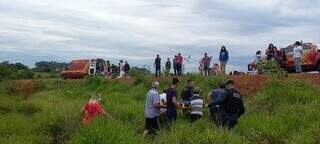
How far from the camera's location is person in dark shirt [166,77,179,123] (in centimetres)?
1631

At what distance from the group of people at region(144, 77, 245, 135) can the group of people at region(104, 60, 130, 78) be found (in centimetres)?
2185

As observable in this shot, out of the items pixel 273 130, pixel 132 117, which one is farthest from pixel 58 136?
pixel 273 130

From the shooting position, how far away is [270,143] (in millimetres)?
14547

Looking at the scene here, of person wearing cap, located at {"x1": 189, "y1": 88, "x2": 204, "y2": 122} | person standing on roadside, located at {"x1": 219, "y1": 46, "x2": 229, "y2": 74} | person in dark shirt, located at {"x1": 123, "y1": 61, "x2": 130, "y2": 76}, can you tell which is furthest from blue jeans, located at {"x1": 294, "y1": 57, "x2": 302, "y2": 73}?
person in dark shirt, located at {"x1": 123, "y1": 61, "x2": 130, "y2": 76}

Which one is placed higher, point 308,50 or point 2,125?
point 308,50

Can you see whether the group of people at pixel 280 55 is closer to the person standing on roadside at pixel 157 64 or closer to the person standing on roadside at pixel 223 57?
the person standing on roadside at pixel 223 57

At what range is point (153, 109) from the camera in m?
16.4

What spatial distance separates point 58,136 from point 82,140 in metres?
5.26

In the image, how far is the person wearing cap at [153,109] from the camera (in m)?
16.3

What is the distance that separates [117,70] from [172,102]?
85.1ft

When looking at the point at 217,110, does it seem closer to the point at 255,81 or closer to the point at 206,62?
the point at 255,81

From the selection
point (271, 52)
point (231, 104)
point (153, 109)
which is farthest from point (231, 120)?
point (271, 52)

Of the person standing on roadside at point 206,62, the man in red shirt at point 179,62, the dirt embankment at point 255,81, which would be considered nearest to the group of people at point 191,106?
the dirt embankment at point 255,81

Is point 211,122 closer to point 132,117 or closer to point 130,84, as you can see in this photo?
point 132,117
